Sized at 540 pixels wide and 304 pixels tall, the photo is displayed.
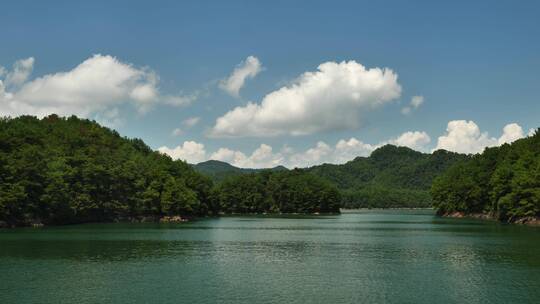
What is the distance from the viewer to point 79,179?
134 meters

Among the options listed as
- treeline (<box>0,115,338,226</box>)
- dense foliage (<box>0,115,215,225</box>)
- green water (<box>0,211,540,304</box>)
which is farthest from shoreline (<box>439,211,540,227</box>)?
dense foliage (<box>0,115,215,225</box>)

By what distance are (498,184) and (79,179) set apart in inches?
3964

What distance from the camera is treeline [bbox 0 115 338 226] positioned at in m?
109

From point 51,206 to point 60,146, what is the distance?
29297 mm

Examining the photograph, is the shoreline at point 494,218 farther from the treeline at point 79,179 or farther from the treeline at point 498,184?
the treeline at point 79,179

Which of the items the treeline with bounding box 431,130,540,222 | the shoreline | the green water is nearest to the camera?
the green water

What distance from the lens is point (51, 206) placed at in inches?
4579

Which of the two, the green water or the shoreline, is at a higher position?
the shoreline

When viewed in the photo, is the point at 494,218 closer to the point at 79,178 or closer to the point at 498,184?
the point at 498,184

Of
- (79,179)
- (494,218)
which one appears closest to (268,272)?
(79,179)

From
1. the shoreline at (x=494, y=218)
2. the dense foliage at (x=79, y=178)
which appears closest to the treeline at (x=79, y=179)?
the dense foliage at (x=79, y=178)

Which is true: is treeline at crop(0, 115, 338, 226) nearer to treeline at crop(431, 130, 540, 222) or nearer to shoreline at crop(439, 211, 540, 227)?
treeline at crop(431, 130, 540, 222)

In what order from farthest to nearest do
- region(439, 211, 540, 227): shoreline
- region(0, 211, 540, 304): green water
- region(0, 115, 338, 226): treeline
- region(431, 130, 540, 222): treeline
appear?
region(431, 130, 540, 222): treeline, region(439, 211, 540, 227): shoreline, region(0, 115, 338, 226): treeline, region(0, 211, 540, 304): green water

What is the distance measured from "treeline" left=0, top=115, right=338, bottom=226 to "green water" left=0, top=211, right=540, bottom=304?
3759 cm
